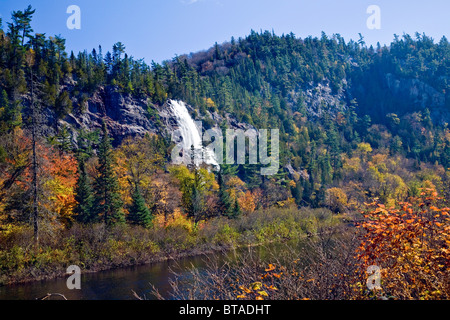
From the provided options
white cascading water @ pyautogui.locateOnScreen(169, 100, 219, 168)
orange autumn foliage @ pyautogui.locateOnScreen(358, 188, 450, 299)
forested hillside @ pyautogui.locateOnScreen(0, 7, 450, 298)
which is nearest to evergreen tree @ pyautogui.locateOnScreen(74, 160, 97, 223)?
forested hillside @ pyautogui.locateOnScreen(0, 7, 450, 298)

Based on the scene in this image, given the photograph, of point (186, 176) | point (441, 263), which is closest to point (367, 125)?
point (186, 176)

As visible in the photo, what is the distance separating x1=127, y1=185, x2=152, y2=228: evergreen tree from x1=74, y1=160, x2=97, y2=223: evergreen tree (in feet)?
14.0

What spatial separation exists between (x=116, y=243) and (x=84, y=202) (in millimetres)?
5821

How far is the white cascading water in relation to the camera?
2886 inches

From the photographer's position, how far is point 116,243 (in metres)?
34.0

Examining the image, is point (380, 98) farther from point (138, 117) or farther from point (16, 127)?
point (16, 127)

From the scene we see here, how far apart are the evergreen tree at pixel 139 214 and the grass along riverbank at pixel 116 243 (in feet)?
2.91

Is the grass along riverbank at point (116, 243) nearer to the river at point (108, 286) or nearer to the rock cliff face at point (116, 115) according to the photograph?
the river at point (108, 286)

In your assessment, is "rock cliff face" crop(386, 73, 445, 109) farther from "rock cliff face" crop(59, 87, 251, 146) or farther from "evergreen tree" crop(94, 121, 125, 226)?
"evergreen tree" crop(94, 121, 125, 226)

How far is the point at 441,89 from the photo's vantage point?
15100cm

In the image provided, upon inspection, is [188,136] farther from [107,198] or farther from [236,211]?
[107,198]

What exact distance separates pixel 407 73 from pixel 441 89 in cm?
1636

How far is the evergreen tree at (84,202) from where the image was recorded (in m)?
35.4
